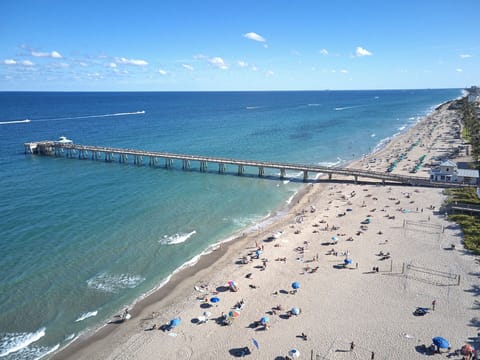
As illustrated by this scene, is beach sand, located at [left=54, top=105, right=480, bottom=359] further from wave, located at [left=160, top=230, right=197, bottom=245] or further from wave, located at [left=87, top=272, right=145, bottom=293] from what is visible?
wave, located at [left=160, top=230, right=197, bottom=245]

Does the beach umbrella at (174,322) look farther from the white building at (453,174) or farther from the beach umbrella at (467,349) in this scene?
the white building at (453,174)

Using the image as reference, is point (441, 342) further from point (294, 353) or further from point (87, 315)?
point (87, 315)

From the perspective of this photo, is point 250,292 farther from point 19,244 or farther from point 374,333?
point 19,244

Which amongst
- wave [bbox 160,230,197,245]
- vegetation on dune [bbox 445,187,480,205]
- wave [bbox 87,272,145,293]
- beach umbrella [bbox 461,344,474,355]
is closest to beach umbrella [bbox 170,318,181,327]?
wave [bbox 87,272,145,293]

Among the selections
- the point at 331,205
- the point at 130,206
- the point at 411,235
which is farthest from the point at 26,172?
the point at 411,235

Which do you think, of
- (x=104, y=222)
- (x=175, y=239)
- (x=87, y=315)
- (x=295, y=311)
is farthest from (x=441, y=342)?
(x=104, y=222)

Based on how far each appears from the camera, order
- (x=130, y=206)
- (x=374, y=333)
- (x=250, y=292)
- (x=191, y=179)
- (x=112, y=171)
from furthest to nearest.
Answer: (x=112, y=171)
(x=191, y=179)
(x=130, y=206)
(x=250, y=292)
(x=374, y=333)

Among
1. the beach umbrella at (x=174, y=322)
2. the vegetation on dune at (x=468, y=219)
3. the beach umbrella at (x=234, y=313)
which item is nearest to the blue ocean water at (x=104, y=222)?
the beach umbrella at (x=174, y=322)
